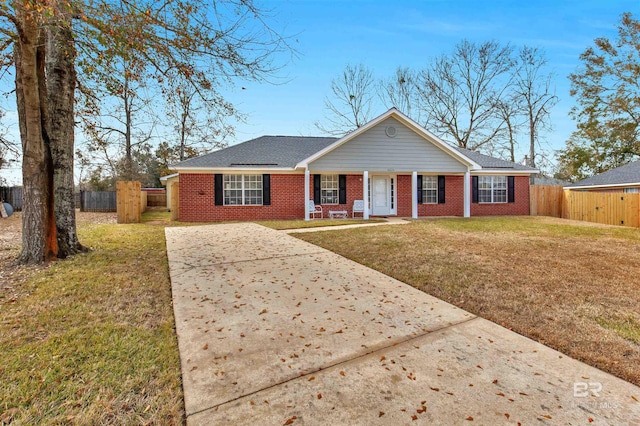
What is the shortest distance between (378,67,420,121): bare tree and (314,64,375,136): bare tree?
5.61 feet

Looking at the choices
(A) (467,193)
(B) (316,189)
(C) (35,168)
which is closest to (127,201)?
(B) (316,189)

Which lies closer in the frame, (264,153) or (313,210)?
(313,210)

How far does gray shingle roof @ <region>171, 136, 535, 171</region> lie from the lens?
14478 mm

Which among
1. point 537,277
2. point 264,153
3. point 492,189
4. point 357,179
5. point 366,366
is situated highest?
point 264,153

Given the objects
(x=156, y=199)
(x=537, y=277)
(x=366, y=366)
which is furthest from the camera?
(x=156, y=199)

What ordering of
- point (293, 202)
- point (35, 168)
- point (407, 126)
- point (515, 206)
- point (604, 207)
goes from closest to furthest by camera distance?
point (35, 168)
point (604, 207)
point (407, 126)
point (293, 202)
point (515, 206)

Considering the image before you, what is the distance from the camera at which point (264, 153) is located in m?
15.9

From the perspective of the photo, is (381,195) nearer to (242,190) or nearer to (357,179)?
(357,179)

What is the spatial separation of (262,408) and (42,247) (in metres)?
5.82

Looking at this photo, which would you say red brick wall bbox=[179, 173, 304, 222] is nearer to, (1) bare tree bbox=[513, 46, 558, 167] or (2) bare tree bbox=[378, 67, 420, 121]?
(2) bare tree bbox=[378, 67, 420, 121]

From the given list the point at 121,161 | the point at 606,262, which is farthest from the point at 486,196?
the point at 121,161

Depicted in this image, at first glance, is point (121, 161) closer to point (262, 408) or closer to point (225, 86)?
point (225, 86)

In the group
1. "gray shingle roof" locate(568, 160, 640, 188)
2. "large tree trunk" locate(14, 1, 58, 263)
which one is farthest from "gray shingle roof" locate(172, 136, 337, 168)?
"gray shingle roof" locate(568, 160, 640, 188)

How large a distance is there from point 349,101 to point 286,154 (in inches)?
529
